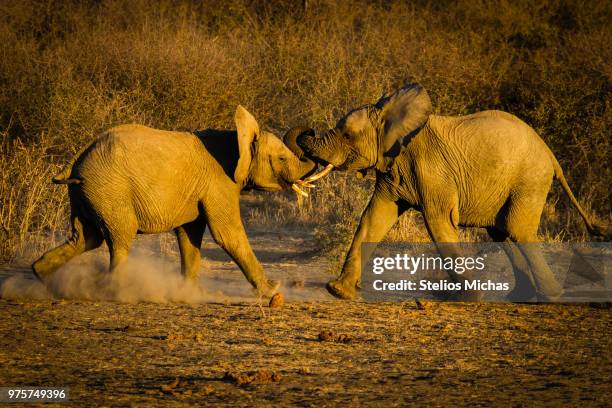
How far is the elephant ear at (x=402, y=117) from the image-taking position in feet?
31.6

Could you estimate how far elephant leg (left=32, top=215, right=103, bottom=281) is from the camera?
9789 millimetres

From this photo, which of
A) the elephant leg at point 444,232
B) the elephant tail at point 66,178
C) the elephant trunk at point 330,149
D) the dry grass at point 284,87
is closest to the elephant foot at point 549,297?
the elephant leg at point 444,232

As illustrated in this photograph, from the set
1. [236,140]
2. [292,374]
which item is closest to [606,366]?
[292,374]

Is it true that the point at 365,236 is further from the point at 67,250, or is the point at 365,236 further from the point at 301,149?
the point at 67,250

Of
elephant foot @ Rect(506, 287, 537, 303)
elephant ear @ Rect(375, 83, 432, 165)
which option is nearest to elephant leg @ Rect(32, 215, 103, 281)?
elephant ear @ Rect(375, 83, 432, 165)

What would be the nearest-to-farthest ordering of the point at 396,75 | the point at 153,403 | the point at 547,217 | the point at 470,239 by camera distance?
the point at 153,403 < the point at 470,239 < the point at 547,217 < the point at 396,75

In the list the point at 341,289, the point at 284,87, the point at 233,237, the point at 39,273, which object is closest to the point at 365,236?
the point at 341,289

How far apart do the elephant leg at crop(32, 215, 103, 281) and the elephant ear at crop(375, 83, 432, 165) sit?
282 centimetres

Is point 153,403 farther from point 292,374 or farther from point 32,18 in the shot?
point 32,18

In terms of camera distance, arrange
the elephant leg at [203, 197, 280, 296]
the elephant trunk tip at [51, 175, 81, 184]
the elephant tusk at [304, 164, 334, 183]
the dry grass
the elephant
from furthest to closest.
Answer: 1. the dry grass
2. the elephant tusk at [304, 164, 334, 183]
3. the elephant leg at [203, 197, 280, 296]
4. the elephant
5. the elephant trunk tip at [51, 175, 81, 184]

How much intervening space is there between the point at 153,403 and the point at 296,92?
38.4 feet

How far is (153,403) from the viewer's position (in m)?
6.41

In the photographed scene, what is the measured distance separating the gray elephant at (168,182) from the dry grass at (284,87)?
8.00ft

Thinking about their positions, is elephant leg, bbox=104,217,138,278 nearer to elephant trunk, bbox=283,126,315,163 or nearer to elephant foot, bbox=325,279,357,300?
elephant trunk, bbox=283,126,315,163
